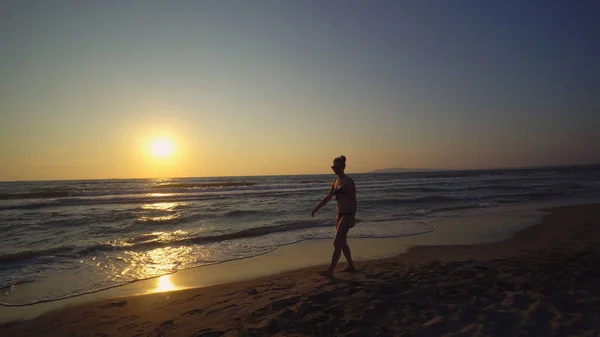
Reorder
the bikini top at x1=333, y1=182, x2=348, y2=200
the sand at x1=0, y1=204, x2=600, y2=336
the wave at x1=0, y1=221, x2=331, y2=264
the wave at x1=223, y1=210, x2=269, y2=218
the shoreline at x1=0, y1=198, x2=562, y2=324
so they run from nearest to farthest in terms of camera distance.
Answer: the sand at x1=0, y1=204, x2=600, y2=336, the shoreline at x1=0, y1=198, x2=562, y2=324, the bikini top at x1=333, y1=182, x2=348, y2=200, the wave at x1=0, y1=221, x2=331, y2=264, the wave at x1=223, y1=210, x2=269, y2=218

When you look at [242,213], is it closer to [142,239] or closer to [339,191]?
[142,239]

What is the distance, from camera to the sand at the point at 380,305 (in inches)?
148

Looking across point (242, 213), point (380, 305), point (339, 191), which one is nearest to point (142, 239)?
point (242, 213)

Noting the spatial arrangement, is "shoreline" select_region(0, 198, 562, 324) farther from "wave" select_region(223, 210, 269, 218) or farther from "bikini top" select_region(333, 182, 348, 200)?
"wave" select_region(223, 210, 269, 218)

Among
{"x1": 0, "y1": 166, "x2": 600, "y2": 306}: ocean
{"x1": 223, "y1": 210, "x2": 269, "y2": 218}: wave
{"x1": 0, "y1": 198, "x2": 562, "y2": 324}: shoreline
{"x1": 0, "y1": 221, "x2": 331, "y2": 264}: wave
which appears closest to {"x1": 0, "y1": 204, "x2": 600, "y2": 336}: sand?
{"x1": 0, "y1": 198, "x2": 562, "y2": 324}: shoreline

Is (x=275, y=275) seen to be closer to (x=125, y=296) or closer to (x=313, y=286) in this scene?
(x=313, y=286)

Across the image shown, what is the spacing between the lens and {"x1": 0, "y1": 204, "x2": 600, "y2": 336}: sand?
12.3 feet

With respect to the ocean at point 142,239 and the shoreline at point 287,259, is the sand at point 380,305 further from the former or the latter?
the ocean at point 142,239

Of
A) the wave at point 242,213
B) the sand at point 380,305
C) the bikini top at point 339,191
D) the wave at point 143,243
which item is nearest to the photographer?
the sand at point 380,305

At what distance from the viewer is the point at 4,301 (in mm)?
5668

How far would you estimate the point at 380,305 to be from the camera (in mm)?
4312

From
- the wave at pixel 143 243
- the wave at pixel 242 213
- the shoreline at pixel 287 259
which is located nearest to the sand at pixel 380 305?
the shoreline at pixel 287 259

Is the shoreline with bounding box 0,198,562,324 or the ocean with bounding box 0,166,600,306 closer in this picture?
the shoreline with bounding box 0,198,562,324

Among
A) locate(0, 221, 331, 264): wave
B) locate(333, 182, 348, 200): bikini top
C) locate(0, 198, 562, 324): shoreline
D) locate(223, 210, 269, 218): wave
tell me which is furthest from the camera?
locate(223, 210, 269, 218): wave
